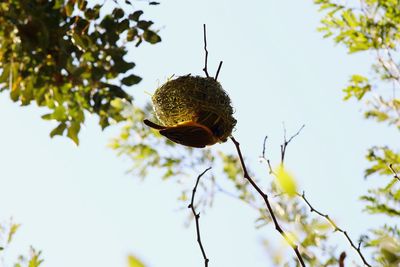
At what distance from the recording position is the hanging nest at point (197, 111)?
1.91 m

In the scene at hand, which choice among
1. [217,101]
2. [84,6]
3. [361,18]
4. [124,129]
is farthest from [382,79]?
[84,6]

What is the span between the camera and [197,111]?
1.95 meters

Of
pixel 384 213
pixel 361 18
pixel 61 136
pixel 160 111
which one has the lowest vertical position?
pixel 61 136

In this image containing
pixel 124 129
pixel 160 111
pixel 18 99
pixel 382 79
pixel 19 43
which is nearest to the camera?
pixel 19 43

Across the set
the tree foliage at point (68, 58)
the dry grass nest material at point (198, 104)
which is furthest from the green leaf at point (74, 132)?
the dry grass nest material at point (198, 104)

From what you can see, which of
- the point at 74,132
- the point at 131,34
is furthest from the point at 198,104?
the point at 74,132

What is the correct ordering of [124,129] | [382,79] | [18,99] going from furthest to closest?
[124,129] < [382,79] < [18,99]

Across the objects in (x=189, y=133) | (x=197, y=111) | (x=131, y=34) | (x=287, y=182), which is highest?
(x=131, y=34)

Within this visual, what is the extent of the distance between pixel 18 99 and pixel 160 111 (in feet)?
2.09

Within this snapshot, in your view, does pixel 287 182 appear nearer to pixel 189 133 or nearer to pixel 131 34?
pixel 189 133

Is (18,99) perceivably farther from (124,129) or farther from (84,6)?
(124,129)

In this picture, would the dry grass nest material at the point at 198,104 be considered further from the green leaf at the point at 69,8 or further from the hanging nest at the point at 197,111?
the green leaf at the point at 69,8

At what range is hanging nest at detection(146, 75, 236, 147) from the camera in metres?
1.91

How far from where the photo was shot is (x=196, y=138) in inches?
76.6
